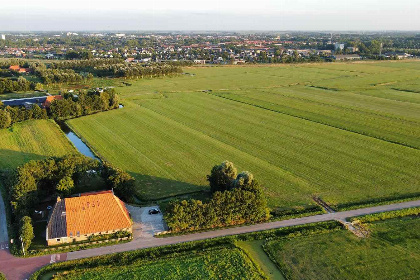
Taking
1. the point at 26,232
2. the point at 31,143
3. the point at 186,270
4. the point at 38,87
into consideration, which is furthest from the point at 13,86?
the point at 186,270

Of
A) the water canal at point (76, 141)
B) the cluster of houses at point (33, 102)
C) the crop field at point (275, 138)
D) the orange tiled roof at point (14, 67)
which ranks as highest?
the orange tiled roof at point (14, 67)

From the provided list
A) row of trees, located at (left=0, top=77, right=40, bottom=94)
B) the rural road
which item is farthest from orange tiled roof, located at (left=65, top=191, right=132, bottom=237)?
row of trees, located at (left=0, top=77, right=40, bottom=94)

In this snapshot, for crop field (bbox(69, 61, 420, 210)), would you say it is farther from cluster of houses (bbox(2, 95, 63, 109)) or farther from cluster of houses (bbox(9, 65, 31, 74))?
cluster of houses (bbox(9, 65, 31, 74))

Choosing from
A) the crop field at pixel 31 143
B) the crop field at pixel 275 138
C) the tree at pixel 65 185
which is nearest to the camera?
the tree at pixel 65 185

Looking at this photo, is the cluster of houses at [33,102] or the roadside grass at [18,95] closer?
the cluster of houses at [33,102]

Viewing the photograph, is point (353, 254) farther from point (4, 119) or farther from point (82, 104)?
point (82, 104)

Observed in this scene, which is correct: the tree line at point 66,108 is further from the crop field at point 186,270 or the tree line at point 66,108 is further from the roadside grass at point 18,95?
the crop field at point 186,270

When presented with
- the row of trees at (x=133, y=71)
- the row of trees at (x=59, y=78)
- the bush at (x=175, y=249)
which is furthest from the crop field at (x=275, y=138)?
the row of trees at (x=59, y=78)
